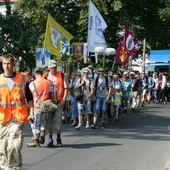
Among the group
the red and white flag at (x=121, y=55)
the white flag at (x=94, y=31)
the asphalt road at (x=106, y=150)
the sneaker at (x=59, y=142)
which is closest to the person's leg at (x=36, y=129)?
the asphalt road at (x=106, y=150)

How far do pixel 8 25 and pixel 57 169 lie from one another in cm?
1717

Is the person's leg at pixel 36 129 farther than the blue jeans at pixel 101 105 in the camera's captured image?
No

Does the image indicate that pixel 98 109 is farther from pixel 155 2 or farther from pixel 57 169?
pixel 155 2

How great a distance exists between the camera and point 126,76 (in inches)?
824

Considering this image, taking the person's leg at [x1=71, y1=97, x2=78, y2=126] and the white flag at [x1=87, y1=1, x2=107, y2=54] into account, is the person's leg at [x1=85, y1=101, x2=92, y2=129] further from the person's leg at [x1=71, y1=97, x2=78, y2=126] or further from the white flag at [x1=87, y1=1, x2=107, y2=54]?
the white flag at [x1=87, y1=1, x2=107, y2=54]

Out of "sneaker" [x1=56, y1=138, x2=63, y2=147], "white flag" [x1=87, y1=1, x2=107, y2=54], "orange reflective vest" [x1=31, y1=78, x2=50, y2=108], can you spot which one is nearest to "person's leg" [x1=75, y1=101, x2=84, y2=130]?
"sneaker" [x1=56, y1=138, x2=63, y2=147]

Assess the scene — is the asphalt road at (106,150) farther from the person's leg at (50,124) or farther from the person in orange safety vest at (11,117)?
the person in orange safety vest at (11,117)

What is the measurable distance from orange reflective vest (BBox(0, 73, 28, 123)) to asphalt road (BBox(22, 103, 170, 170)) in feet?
5.27

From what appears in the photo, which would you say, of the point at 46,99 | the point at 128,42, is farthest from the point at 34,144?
the point at 128,42

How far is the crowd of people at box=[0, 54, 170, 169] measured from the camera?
276 inches

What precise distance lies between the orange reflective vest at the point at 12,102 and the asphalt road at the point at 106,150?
161 centimetres

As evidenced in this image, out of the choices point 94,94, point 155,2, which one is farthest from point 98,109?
point 155,2

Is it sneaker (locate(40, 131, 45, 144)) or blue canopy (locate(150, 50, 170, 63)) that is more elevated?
blue canopy (locate(150, 50, 170, 63))

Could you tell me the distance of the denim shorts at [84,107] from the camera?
14234mm
